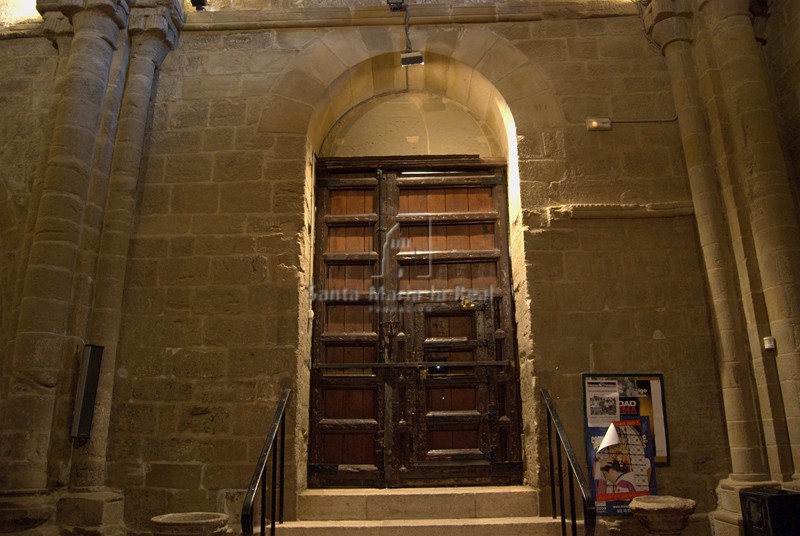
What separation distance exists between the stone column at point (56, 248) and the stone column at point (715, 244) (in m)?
4.47

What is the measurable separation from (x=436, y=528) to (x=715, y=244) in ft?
9.06

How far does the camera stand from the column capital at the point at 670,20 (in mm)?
5008

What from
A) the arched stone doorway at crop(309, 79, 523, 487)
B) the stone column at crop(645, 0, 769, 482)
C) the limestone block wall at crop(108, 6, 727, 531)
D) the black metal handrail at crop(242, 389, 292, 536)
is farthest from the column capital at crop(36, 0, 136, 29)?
the stone column at crop(645, 0, 769, 482)

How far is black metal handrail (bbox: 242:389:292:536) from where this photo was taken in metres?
3.10

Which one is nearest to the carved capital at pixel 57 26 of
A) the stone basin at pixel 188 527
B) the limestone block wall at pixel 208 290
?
the limestone block wall at pixel 208 290

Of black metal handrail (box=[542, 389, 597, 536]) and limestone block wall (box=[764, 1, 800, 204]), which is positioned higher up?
limestone block wall (box=[764, 1, 800, 204])

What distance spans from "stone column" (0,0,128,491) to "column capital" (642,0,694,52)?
4.36 meters

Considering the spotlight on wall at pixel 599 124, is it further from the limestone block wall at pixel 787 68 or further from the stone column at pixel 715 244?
the limestone block wall at pixel 787 68

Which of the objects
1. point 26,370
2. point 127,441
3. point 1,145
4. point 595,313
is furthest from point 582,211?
point 1,145

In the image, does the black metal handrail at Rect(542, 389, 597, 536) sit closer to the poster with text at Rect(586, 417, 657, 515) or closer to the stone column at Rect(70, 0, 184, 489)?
the poster with text at Rect(586, 417, 657, 515)

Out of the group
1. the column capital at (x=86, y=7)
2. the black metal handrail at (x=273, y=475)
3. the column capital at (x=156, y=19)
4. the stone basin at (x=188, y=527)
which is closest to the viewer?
the black metal handrail at (x=273, y=475)

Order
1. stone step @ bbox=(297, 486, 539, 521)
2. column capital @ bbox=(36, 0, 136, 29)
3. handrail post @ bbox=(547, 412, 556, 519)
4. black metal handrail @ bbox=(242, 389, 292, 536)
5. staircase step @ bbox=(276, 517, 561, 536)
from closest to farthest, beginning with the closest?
black metal handrail @ bbox=(242, 389, 292, 536) → staircase step @ bbox=(276, 517, 561, 536) → handrail post @ bbox=(547, 412, 556, 519) → stone step @ bbox=(297, 486, 539, 521) → column capital @ bbox=(36, 0, 136, 29)

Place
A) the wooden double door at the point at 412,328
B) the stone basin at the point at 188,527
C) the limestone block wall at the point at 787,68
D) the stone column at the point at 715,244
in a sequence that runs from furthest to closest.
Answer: the wooden double door at the point at 412,328 < the limestone block wall at the point at 787,68 < the stone column at the point at 715,244 < the stone basin at the point at 188,527

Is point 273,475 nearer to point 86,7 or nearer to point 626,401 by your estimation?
point 626,401
